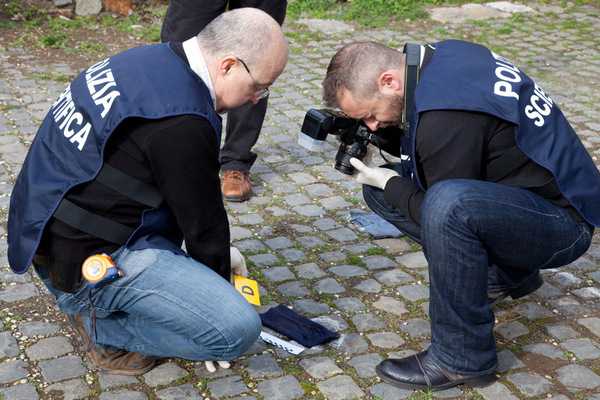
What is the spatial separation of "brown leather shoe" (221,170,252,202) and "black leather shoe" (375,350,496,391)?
5.66 feet

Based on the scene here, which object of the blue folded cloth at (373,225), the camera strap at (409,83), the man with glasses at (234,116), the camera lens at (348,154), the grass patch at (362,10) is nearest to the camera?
the camera strap at (409,83)

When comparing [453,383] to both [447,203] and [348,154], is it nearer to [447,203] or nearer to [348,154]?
[447,203]

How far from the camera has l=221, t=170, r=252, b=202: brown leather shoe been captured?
4770mm

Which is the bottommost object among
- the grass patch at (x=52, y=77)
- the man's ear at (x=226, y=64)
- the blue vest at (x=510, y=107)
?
the grass patch at (x=52, y=77)

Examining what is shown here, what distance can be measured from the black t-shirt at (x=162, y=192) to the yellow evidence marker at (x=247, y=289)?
222 millimetres

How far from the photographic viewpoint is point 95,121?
2.88 m

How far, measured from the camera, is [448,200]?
9.80 ft

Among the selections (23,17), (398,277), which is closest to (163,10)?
(23,17)

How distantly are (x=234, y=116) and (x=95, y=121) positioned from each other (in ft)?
6.62

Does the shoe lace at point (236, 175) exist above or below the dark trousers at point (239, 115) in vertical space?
below

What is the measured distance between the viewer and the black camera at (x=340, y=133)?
3612 millimetres

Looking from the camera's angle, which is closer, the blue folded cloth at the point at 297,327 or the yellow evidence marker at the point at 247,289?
the yellow evidence marker at the point at 247,289

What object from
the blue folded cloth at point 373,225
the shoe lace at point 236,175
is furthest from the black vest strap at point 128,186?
the shoe lace at point 236,175

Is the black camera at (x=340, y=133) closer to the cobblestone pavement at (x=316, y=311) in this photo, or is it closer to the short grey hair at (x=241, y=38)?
the cobblestone pavement at (x=316, y=311)
